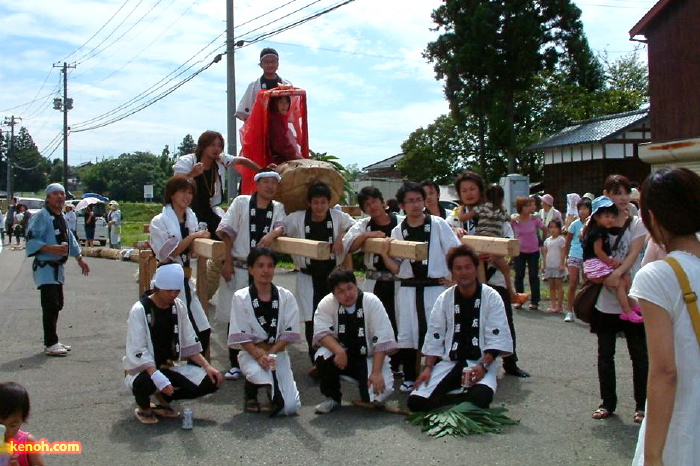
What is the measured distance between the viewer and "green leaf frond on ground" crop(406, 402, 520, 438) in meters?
4.86

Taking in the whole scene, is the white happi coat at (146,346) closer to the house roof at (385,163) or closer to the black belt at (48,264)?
the black belt at (48,264)

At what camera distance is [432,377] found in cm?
538

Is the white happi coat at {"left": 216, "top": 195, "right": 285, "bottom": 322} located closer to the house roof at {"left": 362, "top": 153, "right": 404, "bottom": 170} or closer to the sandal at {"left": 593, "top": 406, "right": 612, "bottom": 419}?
the sandal at {"left": 593, "top": 406, "right": 612, "bottom": 419}

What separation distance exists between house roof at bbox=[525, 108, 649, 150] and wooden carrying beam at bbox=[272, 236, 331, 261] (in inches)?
781

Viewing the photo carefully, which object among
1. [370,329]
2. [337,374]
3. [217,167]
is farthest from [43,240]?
[370,329]

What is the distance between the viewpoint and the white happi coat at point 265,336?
5.36m

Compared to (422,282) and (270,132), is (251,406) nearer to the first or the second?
(422,282)

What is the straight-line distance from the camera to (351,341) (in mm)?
5566

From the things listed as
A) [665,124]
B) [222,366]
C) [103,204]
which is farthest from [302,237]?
[103,204]

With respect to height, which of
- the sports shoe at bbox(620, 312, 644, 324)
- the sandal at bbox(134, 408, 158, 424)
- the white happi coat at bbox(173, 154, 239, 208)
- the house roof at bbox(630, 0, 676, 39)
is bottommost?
the sandal at bbox(134, 408, 158, 424)

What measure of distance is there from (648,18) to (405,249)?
16.7 metres

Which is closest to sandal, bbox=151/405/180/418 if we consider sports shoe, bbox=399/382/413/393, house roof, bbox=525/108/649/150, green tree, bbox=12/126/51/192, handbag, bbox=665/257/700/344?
sports shoe, bbox=399/382/413/393

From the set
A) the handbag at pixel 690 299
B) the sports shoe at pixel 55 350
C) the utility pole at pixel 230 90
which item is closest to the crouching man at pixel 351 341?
the handbag at pixel 690 299

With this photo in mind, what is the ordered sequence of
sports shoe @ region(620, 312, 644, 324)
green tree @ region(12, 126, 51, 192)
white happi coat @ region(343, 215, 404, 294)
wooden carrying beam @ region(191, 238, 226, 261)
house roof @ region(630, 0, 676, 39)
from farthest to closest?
green tree @ region(12, 126, 51, 192) → house roof @ region(630, 0, 676, 39) → white happi coat @ region(343, 215, 404, 294) → wooden carrying beam @ region(191, 238, 226, 261) → sports shoe @ region(620, 312, 644, 324)
